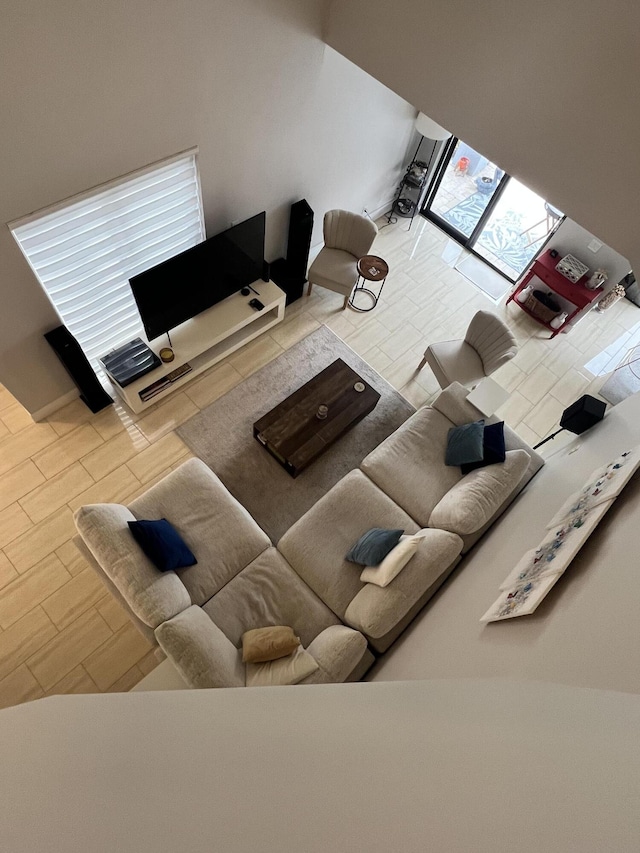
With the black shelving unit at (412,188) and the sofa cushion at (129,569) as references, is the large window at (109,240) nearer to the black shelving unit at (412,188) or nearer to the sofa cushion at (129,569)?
the sofa cushion at (129,569)

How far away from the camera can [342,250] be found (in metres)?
5.10

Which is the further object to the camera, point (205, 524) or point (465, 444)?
point (465, 444)

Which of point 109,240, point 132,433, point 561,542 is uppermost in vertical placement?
point 109,240

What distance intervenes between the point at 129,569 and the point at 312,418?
1.85 metres

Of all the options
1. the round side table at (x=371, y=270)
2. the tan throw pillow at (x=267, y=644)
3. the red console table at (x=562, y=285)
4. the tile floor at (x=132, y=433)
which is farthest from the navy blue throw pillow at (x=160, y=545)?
the red console table at (x=562, y=285)

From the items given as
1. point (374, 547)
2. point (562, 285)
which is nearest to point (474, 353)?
point (562, 285)

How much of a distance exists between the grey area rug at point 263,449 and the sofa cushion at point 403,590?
1.05 metres

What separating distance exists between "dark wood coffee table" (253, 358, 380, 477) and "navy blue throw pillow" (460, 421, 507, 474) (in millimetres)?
984

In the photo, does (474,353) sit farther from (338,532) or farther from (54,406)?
(54,406)

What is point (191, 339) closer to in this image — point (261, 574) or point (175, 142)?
point (175, 142)

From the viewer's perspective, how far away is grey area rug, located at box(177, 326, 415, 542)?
4082 mm

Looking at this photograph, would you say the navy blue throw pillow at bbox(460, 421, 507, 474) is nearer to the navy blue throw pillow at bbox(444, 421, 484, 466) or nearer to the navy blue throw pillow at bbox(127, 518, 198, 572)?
the navy blue throw pillow at bbox(444, 421, 484, 466)

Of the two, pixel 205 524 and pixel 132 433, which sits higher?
pixel 132 433

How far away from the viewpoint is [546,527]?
110 inches
